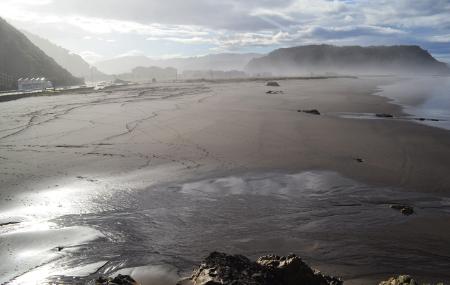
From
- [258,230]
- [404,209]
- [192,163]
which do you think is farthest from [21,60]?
[404,209]

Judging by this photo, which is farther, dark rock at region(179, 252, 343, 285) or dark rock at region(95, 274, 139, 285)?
dark rock at region(95, 274, 139, 285)

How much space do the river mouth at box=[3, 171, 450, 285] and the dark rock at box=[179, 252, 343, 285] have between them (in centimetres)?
95

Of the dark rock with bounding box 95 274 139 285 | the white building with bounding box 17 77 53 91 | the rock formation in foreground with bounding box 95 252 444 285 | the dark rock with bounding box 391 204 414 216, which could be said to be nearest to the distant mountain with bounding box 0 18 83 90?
the white building with bounding box 17 77 53 91

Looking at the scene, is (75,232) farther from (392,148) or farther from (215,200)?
(392,148)

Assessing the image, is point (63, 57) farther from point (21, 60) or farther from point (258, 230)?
point (258, 230)

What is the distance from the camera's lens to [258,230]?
19.3ft

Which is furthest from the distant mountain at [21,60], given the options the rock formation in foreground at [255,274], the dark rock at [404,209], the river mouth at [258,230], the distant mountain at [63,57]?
the distant mountain at [63,57]

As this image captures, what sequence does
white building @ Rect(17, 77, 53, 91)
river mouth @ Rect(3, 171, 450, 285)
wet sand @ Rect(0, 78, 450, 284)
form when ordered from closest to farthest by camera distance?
river mouth @ Rect(3, 171, 450, 285) → wet sand @ Rect(0, 78, 450, 284) → white building @ Rect(17, 77, 53, 91)

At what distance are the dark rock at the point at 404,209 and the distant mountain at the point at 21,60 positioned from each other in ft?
215

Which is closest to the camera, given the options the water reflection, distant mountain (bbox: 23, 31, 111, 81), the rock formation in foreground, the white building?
the rock formation in foreground

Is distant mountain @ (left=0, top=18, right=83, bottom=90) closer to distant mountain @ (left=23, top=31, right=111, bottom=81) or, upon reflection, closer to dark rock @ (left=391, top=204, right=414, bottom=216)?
dark rock @ (left=391, top=204, right=414, bottom=216)

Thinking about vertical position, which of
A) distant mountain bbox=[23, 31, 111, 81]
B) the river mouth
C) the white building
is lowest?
the river mouth

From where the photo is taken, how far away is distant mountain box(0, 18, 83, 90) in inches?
2557

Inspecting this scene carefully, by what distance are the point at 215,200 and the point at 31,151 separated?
Answer: 7301 mm
